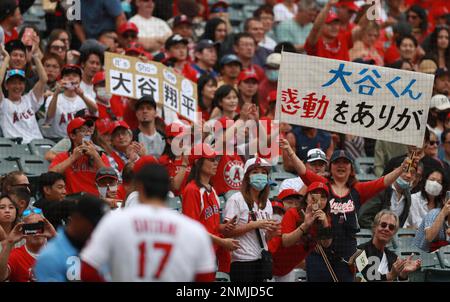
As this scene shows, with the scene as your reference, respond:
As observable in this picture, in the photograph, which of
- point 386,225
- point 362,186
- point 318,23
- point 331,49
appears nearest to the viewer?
point 386,225

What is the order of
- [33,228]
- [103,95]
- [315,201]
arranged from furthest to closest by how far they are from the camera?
[103,95]
[315,201]
[33,228]

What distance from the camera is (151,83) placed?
12.7 m

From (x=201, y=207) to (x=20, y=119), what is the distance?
2.86 meters

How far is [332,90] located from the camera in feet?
37.0

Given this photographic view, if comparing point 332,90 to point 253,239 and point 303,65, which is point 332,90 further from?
point 253,239

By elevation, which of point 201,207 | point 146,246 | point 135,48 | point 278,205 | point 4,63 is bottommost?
point 278,205

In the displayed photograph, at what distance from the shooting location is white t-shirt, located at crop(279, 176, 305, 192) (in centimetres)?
1155

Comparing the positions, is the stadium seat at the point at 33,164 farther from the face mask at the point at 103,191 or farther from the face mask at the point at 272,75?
the face mask at the point at 272,75

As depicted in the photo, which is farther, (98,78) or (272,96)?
(272,96)

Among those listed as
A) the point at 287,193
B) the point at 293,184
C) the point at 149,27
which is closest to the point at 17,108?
the point at 293,184

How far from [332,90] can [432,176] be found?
156 cm

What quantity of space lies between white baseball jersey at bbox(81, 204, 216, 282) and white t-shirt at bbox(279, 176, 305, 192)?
460cm

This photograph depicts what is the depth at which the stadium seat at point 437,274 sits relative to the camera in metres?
11.2

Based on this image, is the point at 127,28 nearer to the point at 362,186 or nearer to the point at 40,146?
the point at 40,146
